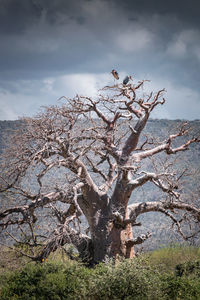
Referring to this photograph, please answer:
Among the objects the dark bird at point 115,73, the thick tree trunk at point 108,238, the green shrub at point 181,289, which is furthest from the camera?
Result: the thick tree trunk at point 108,238

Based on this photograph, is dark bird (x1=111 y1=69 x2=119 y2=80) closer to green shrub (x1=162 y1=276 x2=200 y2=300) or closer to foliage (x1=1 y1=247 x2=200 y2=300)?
foliage (x1=1 y1=247 x2=200 y2=300)

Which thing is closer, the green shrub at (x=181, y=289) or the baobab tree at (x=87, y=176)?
the green shrub at (x=181, y=289)

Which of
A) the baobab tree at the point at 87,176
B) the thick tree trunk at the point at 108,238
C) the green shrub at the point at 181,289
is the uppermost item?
the baobab tree at the point at 87,176

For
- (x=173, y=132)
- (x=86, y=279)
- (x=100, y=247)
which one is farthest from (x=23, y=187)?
(x=173, y=132)

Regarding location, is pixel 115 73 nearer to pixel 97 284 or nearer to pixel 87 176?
pixel 87 176

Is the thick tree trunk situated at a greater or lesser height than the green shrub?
greater

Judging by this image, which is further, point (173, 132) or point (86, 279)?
point (173, 132)

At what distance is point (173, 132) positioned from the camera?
29.9 ft

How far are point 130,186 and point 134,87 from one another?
2.31 metres

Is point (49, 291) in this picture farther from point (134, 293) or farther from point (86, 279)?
point (134, 293)

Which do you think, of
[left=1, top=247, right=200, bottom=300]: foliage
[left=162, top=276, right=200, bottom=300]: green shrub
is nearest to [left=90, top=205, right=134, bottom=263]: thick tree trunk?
[left=1, top=247, right=200, bottom=300]: foliage

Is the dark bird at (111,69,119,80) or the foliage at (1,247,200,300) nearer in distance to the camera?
the foliage at (1,247,200,300)

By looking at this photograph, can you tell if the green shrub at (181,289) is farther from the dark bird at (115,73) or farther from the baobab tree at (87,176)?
the dark bird at (115,73)

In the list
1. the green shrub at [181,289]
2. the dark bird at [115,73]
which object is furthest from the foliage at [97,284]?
the dark bird at [115,73]
